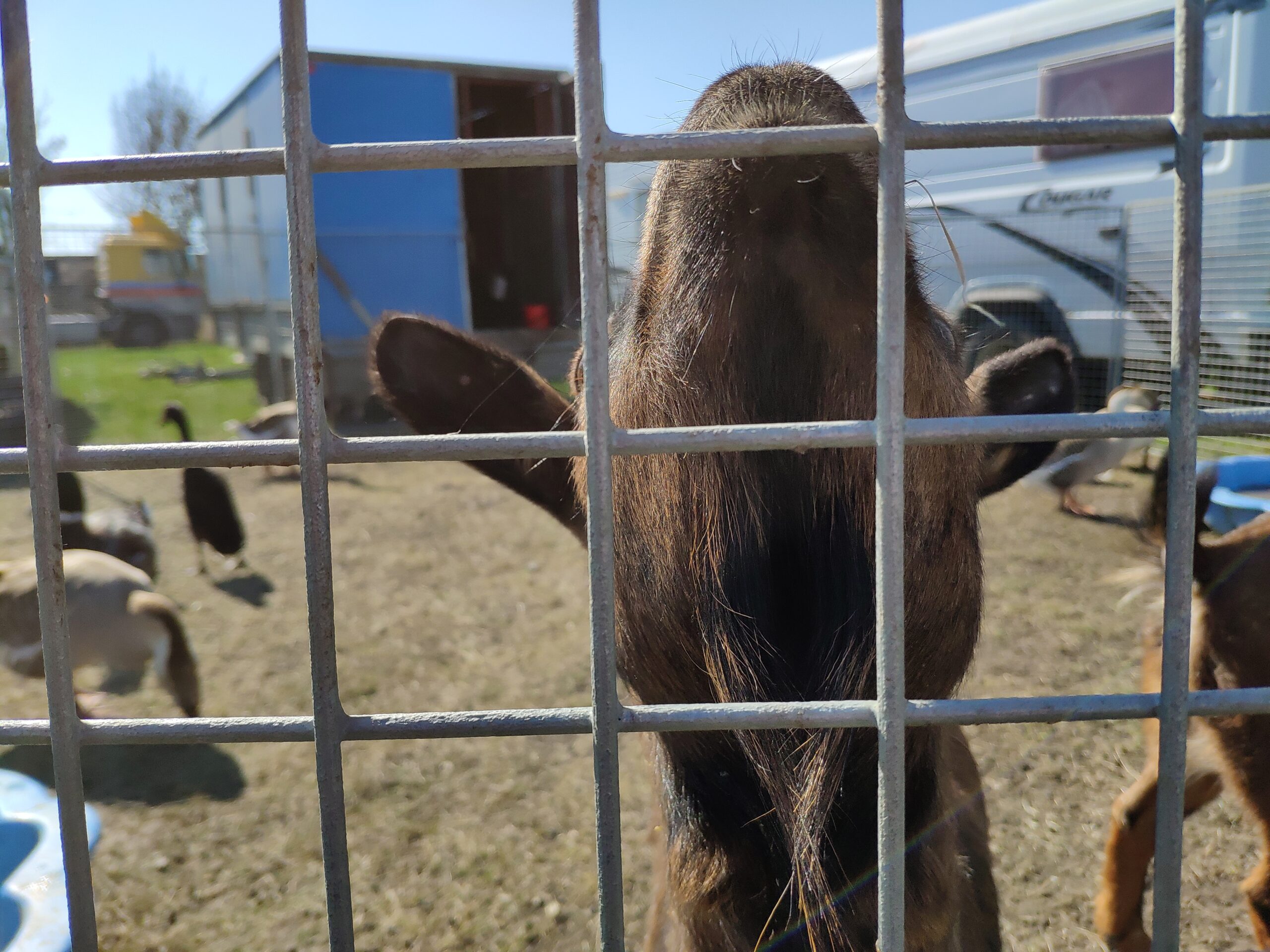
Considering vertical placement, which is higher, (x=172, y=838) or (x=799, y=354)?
(x=799, y=354)

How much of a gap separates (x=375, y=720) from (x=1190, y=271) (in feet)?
3.60

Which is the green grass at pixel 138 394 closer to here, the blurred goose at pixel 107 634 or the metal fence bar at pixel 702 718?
the blurred goose at pixel 107 634

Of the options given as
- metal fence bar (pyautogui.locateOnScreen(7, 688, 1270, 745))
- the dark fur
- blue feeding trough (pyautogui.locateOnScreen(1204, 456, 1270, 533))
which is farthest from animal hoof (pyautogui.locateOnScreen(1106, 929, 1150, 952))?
the dark fur

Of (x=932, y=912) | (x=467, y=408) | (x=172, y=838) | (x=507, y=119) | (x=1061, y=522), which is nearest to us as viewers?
(x=932, y=912)

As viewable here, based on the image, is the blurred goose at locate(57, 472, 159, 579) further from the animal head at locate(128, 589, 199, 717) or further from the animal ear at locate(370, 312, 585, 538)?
the animal ear at locate(370, 312, 585, 538)

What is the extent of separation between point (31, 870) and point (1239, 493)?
18.5 feet

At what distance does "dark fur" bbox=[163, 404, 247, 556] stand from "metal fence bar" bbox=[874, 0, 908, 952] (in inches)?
225

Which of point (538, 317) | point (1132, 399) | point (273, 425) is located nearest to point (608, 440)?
point (1132, 399)

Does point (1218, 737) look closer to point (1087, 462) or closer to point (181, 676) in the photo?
point (181, 676)

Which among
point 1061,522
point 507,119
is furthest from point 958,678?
point 507,119

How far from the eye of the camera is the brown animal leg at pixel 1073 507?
23.6 feet

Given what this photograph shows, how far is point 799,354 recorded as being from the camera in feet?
4.03

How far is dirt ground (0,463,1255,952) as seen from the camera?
282cm

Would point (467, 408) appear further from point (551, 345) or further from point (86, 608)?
point (551, 345)
